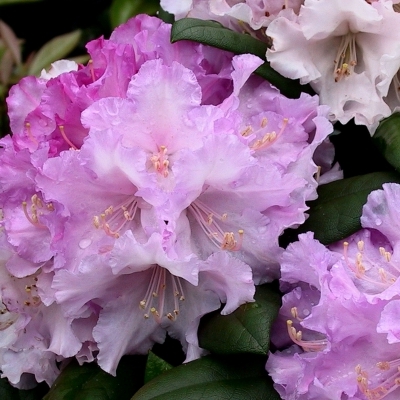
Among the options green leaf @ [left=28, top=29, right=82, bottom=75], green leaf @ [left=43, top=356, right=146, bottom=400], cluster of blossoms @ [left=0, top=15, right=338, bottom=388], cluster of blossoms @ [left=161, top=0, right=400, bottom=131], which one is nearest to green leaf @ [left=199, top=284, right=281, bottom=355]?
cluster of blossoms @ [left=0, top=15, right=338, bottom=388]

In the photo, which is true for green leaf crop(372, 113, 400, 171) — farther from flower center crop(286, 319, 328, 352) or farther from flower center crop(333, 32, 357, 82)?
flower center crop(286, 319, 328, 352)

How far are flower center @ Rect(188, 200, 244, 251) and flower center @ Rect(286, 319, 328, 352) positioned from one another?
103 mm

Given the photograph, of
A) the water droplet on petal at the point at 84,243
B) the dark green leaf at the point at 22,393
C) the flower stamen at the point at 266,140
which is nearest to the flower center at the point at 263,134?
the flower stamen at the point at 266,140

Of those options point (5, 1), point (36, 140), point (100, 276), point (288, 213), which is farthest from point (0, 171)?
point (5, 1)

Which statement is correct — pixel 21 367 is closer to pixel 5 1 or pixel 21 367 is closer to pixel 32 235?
pixel 32 235

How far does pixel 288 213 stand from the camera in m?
0.83

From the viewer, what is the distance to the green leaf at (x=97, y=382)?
0.88 m

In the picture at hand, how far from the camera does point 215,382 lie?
2.65 feet

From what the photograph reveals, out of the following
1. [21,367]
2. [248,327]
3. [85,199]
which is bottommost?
[21,367]

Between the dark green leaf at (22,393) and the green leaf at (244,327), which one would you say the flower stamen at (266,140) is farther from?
the dark green leaf at (22,393)

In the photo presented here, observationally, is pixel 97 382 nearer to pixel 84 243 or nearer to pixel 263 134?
pixel 84 243

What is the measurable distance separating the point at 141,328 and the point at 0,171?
0.25 metres

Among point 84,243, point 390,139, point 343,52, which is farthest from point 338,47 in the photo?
point 84,243

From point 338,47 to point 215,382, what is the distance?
0.43m
